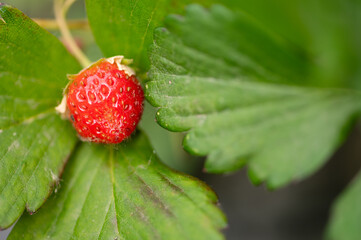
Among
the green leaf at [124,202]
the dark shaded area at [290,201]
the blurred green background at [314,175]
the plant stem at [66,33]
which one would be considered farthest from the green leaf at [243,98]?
the dark shaded area at [290,201]

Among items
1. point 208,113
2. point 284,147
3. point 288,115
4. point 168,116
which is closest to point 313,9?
point 288,115

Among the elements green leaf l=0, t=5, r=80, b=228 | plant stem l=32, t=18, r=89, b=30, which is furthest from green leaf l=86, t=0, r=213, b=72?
plant stem l=32, t=18, r=89, b=30

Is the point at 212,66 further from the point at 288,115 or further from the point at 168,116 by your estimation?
the point at 288,115

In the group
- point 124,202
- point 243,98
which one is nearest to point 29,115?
point 124,202

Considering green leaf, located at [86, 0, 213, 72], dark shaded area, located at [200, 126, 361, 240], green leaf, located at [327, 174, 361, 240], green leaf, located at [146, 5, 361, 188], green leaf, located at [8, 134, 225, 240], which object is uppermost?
green leaf, located at [86, 0, 213, 72]

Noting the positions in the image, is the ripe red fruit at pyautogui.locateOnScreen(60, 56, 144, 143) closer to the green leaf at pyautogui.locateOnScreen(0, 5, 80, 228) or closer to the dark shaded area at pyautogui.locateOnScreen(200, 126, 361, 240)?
the green leaf at pyautogui.locateOnScreen(0, 5, 80, 228)

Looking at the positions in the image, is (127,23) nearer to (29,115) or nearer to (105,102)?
(105,102)
